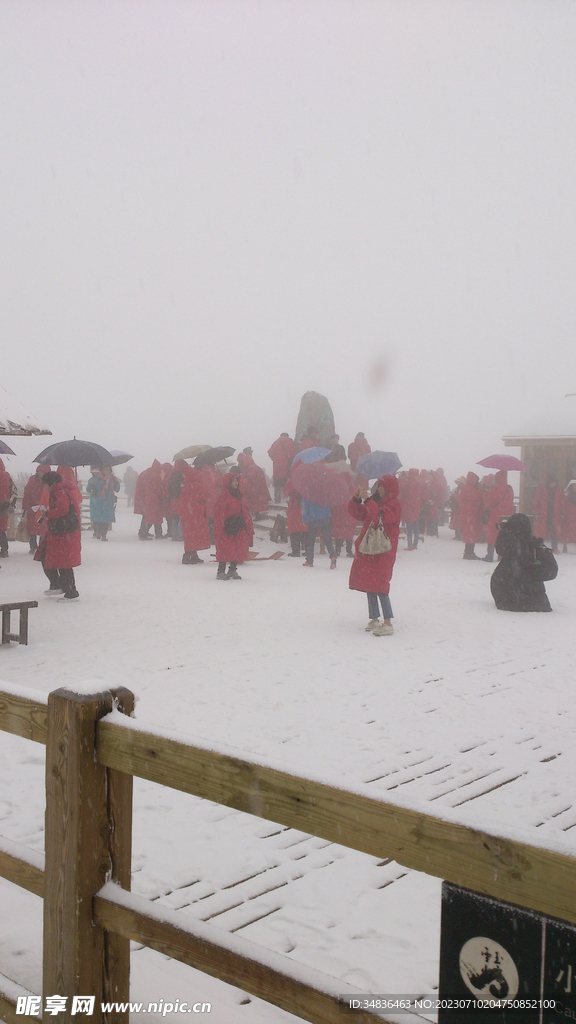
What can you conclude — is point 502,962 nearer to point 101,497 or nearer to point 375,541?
point 375,541

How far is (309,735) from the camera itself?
4.64 metres

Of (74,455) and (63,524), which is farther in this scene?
(74,455)

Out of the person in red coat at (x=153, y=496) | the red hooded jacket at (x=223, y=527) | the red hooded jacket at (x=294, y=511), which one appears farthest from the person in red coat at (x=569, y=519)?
the person in red coat at (x=153, y=496)

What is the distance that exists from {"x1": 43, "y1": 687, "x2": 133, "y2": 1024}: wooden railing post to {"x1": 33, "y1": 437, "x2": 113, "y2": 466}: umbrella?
11.4 metres

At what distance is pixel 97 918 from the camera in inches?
70.2

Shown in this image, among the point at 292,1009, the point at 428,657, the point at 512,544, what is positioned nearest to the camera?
the point at 292,1009

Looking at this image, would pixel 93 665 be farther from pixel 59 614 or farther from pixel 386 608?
pixel 386 608

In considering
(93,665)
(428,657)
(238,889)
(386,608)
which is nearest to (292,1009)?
(238,889)

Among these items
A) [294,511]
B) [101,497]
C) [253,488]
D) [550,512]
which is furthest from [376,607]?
[101,497]

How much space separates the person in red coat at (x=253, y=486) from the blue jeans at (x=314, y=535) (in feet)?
9.76

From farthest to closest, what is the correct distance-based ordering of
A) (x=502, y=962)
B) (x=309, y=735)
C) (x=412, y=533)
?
(x=412, y=533)
(x=309, y=735)
(x=502, y=962)

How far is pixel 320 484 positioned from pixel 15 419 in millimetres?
5717

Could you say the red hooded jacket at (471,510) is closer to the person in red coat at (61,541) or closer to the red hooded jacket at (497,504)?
the red hooded jacket at (497,504)

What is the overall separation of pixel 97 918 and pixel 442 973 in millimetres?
873
